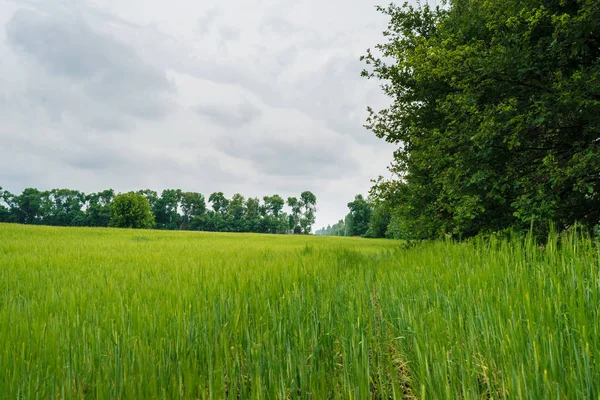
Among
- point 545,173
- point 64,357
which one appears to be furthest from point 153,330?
point 545,173

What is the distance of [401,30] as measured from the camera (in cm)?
Answer: 877

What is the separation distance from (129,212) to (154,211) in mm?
27458

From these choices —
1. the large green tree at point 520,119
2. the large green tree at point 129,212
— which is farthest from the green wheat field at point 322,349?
the large green tree at point 129,212

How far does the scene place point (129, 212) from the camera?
216 ft

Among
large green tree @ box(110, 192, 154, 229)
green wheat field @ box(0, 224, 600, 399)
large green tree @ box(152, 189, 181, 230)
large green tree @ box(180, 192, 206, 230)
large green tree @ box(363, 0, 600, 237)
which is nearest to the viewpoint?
green wheat field @ box(0, 224, 600, 399)

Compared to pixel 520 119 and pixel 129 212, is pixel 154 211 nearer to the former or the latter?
pixel 129 212

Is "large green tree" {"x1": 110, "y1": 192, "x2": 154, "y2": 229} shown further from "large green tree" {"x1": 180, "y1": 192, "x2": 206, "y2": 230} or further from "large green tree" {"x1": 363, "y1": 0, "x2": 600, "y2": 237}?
"large green tree" {"x1": 363, "y1": 0, "x2": 600, "y2": 237}


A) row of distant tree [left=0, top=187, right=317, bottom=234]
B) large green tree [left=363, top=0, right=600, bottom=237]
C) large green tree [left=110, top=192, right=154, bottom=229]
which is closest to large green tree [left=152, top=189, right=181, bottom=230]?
row of distant tree [left=0, top=187, right=317, bottom=234]

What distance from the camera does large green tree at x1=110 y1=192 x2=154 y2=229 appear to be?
215ft

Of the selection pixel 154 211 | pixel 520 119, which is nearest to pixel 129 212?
pixel 154 211

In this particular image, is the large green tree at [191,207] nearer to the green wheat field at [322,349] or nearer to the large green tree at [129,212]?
the large green tree at [129,212]

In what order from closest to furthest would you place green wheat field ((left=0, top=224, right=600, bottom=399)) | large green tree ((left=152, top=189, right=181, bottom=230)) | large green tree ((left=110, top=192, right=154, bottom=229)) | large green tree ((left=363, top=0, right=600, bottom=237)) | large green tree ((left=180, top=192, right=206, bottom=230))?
1. green wheat field ((left=0, top=224, right=600, bottom=399))
2. large green tree ((left=363, top=0, right=600, bottom=237))
3. large green tree ((left=110, top=192, right=154, bottom=229))
4. large green tree ((left=152, top=189, right=181, bottom=230))
5. large green tree ((left=180, top=192, right=206, bottom=230))

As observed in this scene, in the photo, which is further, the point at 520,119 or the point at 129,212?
the point at 129,212

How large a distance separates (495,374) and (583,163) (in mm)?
4661
